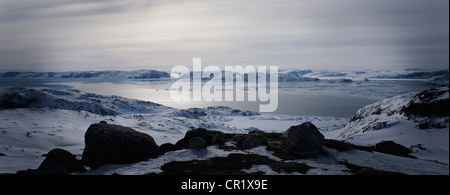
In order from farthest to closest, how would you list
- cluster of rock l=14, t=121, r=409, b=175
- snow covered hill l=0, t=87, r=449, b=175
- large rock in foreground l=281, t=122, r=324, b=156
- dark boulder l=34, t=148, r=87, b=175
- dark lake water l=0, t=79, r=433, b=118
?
dark lake water l=0, t=79, r=433, b=118 < large rock in foreground l=281, t=122, r=324, b=156 < snow covered hill l=0, t=87, r=449, b=175 < cluster of rock l=14, t=121, r=409, b=175 < dark boulder l=34, t=148, r=87, b=175

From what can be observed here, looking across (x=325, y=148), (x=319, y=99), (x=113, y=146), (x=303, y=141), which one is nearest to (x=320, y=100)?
(x=319, y=99)

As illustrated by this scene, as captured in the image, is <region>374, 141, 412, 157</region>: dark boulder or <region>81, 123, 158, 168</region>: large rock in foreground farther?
<region>374, 141, 412, 157</region>: dark boulder

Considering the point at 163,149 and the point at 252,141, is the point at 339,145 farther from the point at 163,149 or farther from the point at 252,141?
the point at 163,149

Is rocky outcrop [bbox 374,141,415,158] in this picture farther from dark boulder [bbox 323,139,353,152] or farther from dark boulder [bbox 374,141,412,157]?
dark boulder [bbox 323,139,353,152]

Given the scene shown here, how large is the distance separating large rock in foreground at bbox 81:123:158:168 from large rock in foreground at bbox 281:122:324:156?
6676mm

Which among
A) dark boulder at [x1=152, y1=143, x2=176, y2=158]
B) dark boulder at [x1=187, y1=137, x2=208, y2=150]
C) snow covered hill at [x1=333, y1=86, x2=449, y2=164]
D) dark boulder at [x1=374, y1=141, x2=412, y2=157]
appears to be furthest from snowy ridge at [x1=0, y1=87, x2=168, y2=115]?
dark boulder at [x1=374, y1=141, x2=412, y2=157]

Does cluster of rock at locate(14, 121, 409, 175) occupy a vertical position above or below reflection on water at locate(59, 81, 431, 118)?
above

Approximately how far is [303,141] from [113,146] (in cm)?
856

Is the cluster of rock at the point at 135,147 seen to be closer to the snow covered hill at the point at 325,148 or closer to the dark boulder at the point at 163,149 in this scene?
the dark boulder at the point at 163,149

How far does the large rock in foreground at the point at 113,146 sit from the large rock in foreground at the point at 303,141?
668 centimetres

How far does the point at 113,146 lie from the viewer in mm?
12266

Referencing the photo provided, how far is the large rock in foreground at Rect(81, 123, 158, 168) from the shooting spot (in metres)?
12.1
